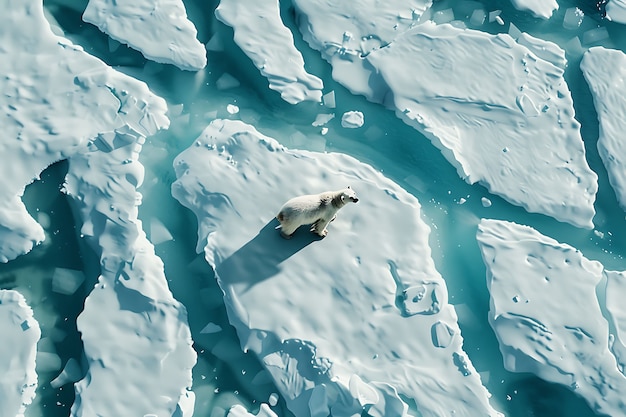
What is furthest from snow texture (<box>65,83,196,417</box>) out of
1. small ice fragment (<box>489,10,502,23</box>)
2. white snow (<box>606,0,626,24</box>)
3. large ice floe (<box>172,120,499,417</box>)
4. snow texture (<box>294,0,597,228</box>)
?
white snow (<box>606,0,626,24</box>)

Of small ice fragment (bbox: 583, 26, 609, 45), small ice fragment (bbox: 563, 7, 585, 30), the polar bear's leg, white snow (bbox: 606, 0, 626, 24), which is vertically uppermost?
white snow (bbox: 606, 0, 626, 24)

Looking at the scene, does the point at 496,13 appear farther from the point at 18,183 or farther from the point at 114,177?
the point at 18,183

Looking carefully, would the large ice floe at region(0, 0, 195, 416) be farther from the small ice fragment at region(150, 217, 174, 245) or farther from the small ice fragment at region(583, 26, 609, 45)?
the small ice fragment at region(583, 26, 609, 45)

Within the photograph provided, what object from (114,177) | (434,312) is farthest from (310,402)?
(114,177)

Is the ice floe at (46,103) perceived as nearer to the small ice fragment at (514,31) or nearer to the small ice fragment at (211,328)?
the small ice fragment at (211,328)

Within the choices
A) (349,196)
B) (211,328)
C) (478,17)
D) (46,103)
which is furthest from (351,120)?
(46,103)

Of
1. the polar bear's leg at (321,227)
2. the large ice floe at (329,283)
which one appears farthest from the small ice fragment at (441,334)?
the polar bear's leg at (321,227)

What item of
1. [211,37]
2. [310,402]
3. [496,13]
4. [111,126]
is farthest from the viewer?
[496,13]
